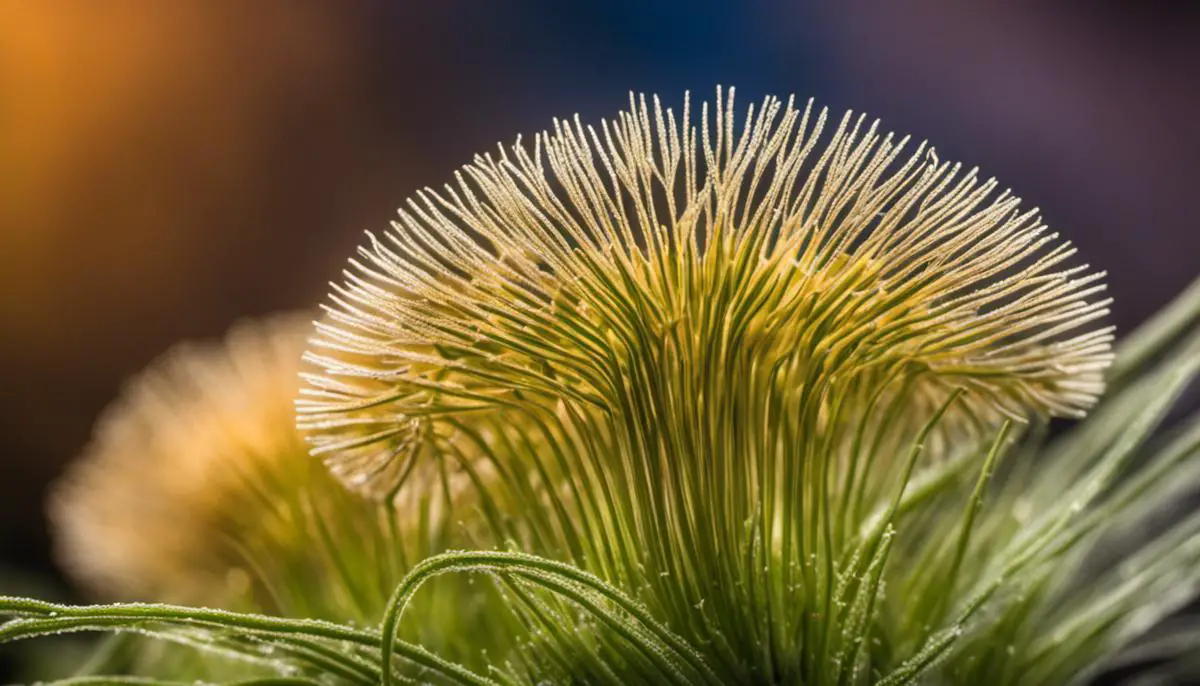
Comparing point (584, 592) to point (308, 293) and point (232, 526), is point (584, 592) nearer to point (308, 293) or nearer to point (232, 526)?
point (232, 526)

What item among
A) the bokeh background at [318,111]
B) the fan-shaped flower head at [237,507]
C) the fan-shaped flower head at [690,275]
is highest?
the bokeh background at [318,111]

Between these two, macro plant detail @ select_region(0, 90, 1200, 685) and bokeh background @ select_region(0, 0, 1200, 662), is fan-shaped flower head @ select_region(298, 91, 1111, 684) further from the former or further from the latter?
bokeh background @ select_region(0, 0, 1200, 662)

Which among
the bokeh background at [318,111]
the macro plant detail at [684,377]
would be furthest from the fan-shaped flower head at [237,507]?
the bokeh background at [318,111]

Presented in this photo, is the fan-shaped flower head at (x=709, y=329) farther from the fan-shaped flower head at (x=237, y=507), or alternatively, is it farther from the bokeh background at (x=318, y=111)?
the bokeh background at (x=318, y=111)

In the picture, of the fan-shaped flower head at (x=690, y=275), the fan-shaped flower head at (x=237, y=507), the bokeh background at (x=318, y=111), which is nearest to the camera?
the fan-shaped flower head at (x=690, y=275)

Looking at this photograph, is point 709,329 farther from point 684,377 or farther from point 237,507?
point 237,507

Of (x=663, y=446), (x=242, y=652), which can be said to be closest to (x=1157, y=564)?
(x=663, y=446)
